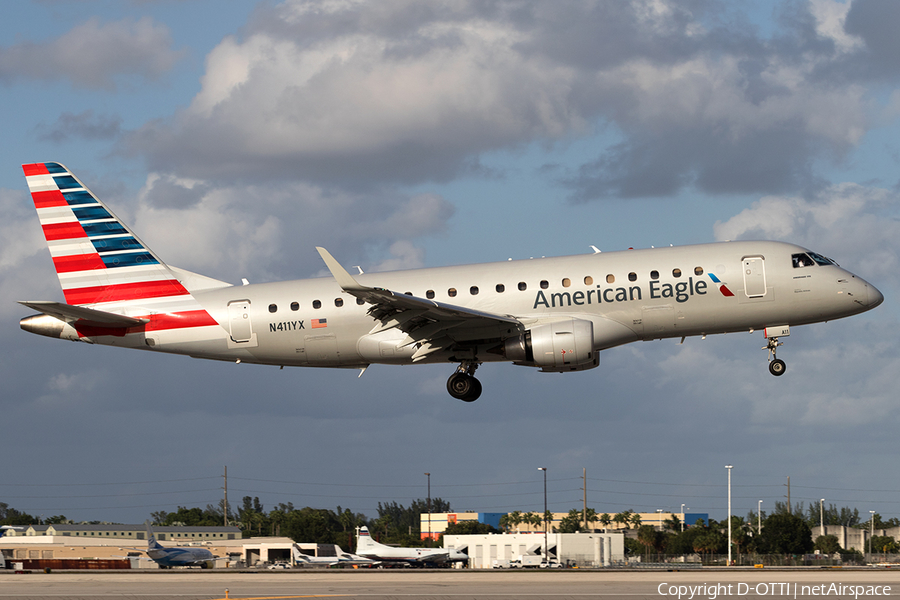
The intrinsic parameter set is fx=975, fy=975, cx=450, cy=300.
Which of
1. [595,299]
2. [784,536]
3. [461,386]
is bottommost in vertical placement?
[784,536]

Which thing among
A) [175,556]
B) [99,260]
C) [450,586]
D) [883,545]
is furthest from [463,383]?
[883,545]

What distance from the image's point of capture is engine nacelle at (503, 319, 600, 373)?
119 feet

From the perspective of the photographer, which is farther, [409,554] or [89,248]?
[409,554]

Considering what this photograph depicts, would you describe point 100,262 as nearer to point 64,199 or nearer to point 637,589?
point 64,199

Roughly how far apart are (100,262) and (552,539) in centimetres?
6086

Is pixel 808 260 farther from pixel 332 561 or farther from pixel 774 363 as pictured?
pixel 332 561

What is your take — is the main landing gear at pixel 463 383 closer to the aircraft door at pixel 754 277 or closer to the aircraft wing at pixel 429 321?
the aircraft wing at pixel 429 321

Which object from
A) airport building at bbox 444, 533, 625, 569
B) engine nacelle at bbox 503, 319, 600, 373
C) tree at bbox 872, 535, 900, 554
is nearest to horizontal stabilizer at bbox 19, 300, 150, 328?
engine nacelle at bbox 503, 319, 600, 373

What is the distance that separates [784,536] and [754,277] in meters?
96.2

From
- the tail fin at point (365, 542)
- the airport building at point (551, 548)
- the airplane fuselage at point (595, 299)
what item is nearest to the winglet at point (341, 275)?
the airplane fuselage at point (595, 299)

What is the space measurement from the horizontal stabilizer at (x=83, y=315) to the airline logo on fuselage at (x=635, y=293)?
1752cm

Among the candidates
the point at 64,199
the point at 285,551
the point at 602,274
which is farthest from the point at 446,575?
the point at 285,551

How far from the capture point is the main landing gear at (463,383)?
39.6m

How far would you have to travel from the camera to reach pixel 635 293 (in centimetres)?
3691
